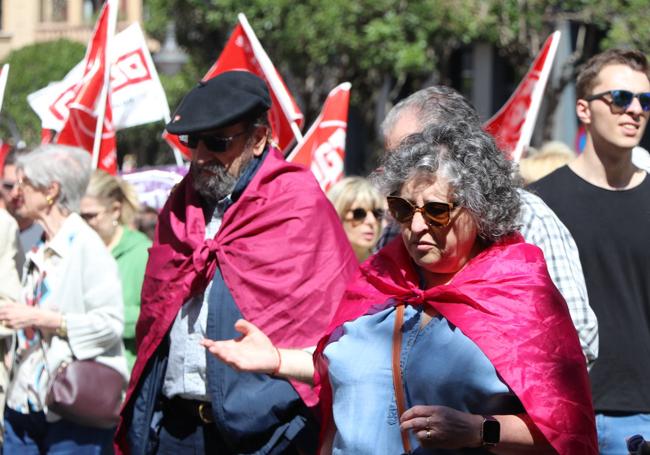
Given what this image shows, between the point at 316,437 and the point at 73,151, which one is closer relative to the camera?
the point at 316,437

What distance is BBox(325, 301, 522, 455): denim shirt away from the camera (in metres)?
3.23

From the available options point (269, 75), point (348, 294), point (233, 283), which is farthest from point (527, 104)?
point (348, 294)

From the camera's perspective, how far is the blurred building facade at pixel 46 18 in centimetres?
3891

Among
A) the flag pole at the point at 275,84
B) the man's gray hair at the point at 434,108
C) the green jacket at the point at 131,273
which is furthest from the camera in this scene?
the flag pole at the point at 275,84

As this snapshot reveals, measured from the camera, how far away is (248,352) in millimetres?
3688

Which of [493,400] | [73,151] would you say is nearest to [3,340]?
[73,151]

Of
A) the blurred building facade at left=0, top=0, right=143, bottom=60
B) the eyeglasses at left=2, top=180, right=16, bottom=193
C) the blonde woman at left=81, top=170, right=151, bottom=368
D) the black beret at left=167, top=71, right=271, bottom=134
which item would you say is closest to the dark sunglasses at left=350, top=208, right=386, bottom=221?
the blonde woman at left=81, top=170, right=151, bottom=368

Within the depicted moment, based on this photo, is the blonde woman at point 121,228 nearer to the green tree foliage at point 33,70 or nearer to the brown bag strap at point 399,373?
the brown bag strap at point 399,373

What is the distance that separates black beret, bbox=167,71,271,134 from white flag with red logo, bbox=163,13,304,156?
7.18ft

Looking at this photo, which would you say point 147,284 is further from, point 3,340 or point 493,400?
point 493,400

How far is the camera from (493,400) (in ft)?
10.6

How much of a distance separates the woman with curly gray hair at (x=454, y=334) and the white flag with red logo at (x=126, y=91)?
16.8 feet

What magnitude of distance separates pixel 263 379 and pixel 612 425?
1.26 meters

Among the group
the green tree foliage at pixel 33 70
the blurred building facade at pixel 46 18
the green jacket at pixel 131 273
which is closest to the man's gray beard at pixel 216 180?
the green jacket at pixel 131 273
